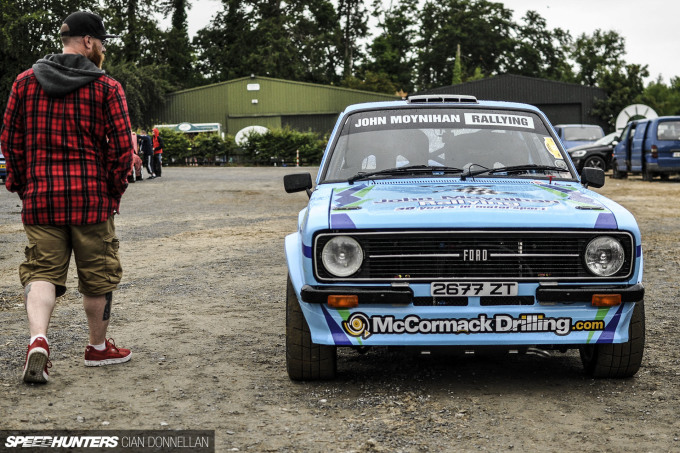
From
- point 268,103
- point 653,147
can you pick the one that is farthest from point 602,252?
point 268,103

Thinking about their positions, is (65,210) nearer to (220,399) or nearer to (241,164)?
(220,399)

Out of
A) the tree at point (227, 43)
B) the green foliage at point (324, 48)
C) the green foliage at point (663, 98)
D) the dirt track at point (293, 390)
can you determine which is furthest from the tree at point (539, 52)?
the dirt track at point (293, 390)

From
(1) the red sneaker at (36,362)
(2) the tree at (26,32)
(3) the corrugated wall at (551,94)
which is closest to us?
(1) the red sneaker at (36,362)

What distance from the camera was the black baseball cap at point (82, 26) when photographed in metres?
4.80

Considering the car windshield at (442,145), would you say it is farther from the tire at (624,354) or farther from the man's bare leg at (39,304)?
the man's bare leg at (39,304)

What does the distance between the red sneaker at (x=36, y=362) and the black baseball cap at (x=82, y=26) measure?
1602 millimetres

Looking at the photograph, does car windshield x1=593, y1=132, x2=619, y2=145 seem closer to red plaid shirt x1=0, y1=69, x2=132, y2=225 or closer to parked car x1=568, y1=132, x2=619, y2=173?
parked car x1=568, y1=132, x2=619, y2=173

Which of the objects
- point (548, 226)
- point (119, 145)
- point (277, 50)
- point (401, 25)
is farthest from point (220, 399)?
point (401, 25)

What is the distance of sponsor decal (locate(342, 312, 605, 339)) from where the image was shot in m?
4.32

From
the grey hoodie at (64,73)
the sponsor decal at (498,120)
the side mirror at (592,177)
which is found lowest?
the side mirror at (592,177)

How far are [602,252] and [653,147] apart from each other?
824 inches

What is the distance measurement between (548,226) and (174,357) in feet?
7.64

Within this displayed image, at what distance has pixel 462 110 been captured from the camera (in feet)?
19.8

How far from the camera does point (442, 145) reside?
5.73 metres
